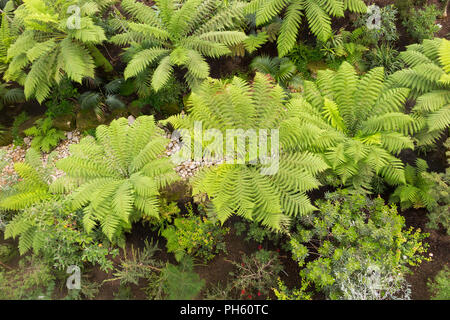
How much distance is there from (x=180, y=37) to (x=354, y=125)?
3.60 meters

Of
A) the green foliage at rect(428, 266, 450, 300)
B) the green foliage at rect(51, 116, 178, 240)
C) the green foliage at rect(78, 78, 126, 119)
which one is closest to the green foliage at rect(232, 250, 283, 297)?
the green foliage at rect(51, 116, 178, 240)

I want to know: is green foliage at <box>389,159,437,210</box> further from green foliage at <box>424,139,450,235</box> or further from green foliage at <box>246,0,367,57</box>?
green foliage at <box>246,0,367,57</box>

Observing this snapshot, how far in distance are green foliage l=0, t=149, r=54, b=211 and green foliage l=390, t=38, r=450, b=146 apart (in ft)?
20.0

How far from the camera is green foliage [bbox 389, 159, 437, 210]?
4.72 meters

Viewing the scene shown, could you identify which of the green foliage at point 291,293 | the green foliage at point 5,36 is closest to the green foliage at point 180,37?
the green foliage at point 5,36

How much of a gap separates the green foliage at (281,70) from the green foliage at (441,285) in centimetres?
378

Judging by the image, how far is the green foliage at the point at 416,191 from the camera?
4.72 metres

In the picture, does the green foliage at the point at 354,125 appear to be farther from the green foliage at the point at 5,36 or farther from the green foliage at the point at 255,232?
the green foliage at the point at 5,36

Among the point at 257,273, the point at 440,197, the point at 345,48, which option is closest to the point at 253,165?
the point at 257,273

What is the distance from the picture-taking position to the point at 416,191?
478 cm

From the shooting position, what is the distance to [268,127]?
4727mm

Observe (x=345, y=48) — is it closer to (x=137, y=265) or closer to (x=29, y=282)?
(x=137, y=265)

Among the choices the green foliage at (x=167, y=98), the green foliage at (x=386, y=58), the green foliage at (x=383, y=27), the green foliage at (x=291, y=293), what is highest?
the green foliage at (x=383, y=27)
